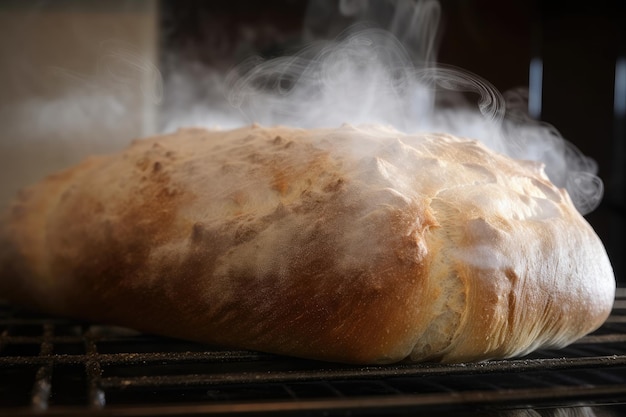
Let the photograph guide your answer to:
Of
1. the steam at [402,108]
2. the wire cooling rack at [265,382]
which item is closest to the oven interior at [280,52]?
the wire cooling rack at [265,382]

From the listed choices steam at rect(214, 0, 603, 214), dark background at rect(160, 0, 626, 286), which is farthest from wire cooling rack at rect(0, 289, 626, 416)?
dark background at rect(160, 0, 626, 286)

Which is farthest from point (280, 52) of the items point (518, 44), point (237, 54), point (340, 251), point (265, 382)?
point (265, 382)

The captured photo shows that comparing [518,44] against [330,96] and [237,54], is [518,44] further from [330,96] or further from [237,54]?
[330,96]

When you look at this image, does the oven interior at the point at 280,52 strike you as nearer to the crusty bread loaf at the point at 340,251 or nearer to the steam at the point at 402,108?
the crusty bread loaf at the point at 340,251

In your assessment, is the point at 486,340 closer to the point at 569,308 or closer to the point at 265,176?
the point at 569,308

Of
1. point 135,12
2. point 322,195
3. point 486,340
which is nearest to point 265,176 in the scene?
point 322,195

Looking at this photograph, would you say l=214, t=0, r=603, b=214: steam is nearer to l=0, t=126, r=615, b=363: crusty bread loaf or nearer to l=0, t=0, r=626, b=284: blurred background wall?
l=0, t=126, r=615, b=363: crusty bread loaf

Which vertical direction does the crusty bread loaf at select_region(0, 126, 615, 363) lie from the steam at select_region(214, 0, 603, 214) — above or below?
below
